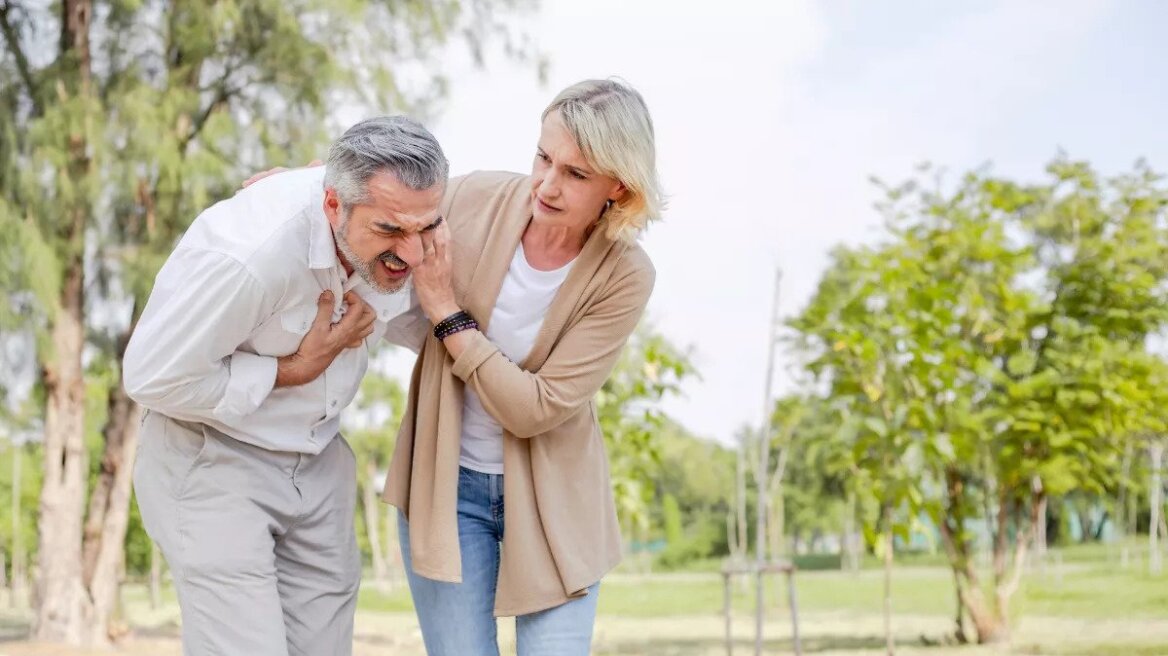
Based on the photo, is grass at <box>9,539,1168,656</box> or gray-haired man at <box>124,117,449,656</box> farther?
grass at <box>9,539,1168,656</box>

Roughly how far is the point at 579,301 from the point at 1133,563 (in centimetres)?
1374

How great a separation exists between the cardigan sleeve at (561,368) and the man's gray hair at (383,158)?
0.83 feet

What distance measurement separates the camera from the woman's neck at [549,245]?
1845mm

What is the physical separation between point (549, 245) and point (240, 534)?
60 centimetres

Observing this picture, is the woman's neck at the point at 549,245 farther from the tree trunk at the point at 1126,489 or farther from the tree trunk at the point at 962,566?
the tree trunk at the point at 1126,489

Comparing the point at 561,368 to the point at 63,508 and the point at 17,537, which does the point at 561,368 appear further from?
the point at 17,537

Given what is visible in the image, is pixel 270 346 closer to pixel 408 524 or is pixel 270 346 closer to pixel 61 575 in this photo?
pixel 408 524

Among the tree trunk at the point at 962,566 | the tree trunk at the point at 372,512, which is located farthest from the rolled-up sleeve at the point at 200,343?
the tree trunk at the point at 372,512

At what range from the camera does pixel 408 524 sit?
1.86 metres

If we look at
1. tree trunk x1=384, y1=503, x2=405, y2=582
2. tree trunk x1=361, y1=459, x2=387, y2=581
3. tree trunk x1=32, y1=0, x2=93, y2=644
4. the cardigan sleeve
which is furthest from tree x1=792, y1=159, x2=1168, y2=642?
tree trunk x1=361, y1=459, x2=387, y2=581

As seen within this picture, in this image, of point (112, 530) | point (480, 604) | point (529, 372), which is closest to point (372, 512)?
point (112, 530)

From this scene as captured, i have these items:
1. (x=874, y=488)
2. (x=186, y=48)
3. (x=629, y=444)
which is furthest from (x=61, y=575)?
(x=874, y=488)

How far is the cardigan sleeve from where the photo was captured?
1.71 meters

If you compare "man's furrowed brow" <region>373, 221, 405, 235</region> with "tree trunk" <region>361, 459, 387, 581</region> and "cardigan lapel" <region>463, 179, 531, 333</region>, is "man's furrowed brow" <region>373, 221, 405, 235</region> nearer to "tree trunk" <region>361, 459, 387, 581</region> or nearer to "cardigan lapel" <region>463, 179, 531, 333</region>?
"cardigan lapel" <region>463, 179, 531, 333</region>
